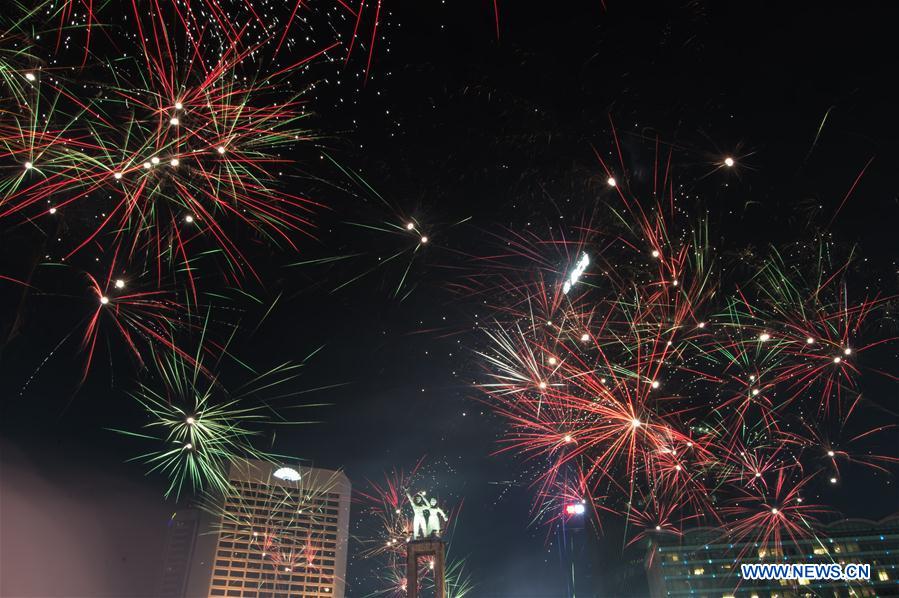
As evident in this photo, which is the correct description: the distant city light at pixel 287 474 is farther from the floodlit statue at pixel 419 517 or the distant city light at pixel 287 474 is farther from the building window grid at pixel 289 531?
the floodlit statue at pixel 419 517

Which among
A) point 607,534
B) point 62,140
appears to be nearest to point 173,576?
point 607,534

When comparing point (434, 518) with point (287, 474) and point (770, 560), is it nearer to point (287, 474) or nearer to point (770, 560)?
point (770, 560)

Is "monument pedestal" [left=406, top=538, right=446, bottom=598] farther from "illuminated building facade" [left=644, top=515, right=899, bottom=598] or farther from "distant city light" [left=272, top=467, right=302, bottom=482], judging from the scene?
"distant city light" [left=272, top=467, right=302, bottom=482]

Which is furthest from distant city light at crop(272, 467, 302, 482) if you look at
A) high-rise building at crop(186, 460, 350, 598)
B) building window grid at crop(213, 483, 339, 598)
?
building window grid at crop(213, 483, 339, 598)

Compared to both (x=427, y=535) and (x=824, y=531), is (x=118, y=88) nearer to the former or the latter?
(x=427, y=535)

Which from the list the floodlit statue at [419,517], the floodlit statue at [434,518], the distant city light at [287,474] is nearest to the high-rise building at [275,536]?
the distant city light at [287,474]

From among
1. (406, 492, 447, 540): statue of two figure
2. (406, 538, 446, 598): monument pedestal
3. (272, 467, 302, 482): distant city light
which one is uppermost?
(272, 467, 302, 482): distant city light
